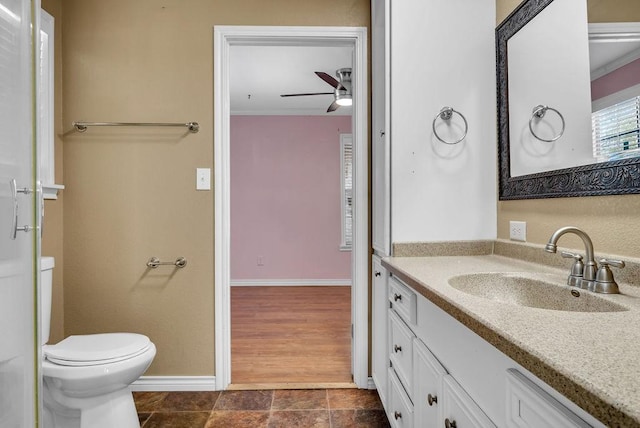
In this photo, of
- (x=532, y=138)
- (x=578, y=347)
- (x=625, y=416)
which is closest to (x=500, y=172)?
(x=532, y=138)

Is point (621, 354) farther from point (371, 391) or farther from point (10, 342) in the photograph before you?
point (371, 391)

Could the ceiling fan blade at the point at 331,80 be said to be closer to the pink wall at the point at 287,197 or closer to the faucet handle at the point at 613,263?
the pink wall at the point at 287,197

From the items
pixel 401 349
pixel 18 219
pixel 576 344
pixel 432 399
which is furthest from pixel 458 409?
pixel 18 219

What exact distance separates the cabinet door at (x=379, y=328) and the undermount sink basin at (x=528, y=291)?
0.51 metres

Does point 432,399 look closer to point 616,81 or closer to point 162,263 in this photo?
point 616,81

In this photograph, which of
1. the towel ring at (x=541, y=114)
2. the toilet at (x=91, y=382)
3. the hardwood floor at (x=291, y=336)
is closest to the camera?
the towel ring at (x=541, y=114)

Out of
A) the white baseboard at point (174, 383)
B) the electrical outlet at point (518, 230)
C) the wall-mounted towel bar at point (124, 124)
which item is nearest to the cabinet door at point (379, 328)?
the white baseboard at point (174, 383)

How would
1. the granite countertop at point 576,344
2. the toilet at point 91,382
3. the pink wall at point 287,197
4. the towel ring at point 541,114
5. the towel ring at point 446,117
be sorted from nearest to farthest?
the granite countertop at point 576,344, the towel ring at point 541,114, the toilet at point 91,382, the towel ring at point 446,117, the pink wall at point 287,197

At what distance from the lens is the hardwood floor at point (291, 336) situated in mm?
2260

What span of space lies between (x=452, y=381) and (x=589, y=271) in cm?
48

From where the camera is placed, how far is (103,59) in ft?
6.60

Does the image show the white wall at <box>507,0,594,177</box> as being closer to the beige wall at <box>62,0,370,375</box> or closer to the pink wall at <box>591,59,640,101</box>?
the pink wall at <box>591,59,640,101</box>

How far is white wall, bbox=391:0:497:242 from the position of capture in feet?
5.54

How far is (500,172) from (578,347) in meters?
1.28
